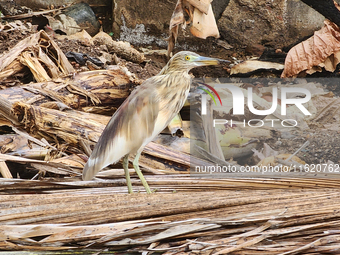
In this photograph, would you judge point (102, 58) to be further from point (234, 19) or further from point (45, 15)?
point (234, 19)

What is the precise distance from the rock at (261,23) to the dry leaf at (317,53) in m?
0.31

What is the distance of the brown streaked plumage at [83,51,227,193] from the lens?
89 centimetres

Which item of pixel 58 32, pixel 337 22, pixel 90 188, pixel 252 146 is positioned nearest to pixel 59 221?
pixel 90 188

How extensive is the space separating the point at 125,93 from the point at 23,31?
0.77 m

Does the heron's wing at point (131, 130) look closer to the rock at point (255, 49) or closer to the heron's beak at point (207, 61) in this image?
the heron's beak at point (207, 61)

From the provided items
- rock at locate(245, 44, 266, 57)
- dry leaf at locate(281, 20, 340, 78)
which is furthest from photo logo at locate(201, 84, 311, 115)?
rock at locate(245, 44, 266, 57)

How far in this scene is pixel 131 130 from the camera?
89 centimetres

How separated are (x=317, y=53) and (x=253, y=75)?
12.5 inches

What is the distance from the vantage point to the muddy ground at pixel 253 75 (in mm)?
1129

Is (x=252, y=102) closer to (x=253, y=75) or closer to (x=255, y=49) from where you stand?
(x=253, y=75)

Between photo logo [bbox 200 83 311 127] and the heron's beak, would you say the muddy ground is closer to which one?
photo logo [bbox 200 83 311 127]

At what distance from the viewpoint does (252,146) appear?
1.13 m

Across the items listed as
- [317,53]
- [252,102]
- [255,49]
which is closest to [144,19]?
[255,49]

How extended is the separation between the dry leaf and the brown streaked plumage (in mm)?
825
